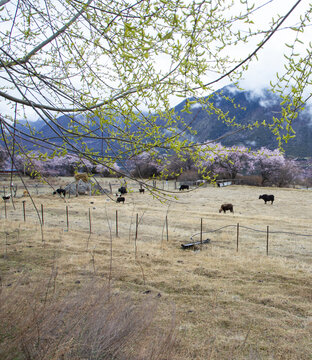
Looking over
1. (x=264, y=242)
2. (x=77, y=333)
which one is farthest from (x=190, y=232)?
(x=77, y=333)

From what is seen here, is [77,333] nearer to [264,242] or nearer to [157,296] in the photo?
[157,296]

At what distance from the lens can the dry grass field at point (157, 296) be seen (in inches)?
106

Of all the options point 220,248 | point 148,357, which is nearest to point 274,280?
point 220,248

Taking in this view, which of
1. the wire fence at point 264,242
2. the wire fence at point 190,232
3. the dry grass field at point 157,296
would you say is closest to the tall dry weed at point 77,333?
the dry grass field at point 157,296

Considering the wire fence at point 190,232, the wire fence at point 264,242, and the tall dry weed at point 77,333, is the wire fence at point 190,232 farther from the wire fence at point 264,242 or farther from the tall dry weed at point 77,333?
the tall dry weed at point 77,333

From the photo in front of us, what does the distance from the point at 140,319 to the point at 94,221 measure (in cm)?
1230

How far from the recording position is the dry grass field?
269 centimetres

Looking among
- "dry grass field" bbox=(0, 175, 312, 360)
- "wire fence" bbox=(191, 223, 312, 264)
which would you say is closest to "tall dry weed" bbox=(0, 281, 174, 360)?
"dry grass field" bbox=(0, 175, 312, 360)

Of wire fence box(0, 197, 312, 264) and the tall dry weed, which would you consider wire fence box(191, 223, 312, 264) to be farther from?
the tall dry weed

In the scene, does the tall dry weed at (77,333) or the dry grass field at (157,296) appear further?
the dry grass field at (157,296)

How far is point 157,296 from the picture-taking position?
16.5 ft

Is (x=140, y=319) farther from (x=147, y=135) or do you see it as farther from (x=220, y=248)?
(x=220, y=248)

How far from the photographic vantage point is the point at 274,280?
643 centimetres

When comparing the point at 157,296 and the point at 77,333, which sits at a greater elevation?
the point at 77,333
